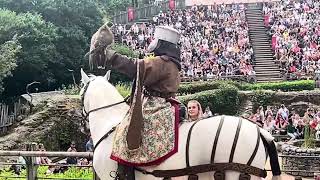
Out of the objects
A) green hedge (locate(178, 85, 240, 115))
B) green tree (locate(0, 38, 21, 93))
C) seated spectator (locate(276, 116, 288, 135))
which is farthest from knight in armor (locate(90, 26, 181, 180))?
green hedge (locate(178, 85, 240, 115))

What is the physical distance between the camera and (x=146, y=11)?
3997 cm

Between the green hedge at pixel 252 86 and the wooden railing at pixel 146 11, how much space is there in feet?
42.0

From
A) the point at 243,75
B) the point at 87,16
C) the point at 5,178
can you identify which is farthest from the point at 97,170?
the point at 87,16

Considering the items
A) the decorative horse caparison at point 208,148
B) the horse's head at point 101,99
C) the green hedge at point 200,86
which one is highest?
the horse's head at point 101,99

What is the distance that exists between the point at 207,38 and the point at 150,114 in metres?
27.2

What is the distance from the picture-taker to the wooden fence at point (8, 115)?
20517mm

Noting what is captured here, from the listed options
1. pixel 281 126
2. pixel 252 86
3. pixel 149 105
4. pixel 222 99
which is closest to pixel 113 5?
pixel 252 86

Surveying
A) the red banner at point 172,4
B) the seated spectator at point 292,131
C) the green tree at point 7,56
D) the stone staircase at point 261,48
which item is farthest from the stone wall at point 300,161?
the red banner at point 172,4

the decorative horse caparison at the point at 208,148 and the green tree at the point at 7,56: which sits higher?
the decorative horse caparison at the point at 208,148

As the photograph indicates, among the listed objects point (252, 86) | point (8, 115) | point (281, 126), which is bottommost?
point (281, 126)

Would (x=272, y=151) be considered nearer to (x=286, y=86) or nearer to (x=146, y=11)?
(x=286, y=86)

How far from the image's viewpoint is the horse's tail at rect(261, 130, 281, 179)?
5.59m

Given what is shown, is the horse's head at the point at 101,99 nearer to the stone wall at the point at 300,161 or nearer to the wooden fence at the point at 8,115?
the stone wall at the point at 300,161

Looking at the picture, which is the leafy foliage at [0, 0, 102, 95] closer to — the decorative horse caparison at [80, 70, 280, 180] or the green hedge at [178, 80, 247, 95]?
the green hedge at [178, 80, 247, 95]
